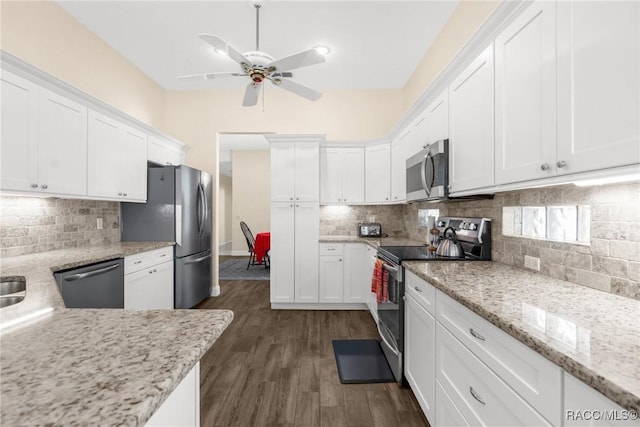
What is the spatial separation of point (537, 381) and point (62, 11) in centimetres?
438

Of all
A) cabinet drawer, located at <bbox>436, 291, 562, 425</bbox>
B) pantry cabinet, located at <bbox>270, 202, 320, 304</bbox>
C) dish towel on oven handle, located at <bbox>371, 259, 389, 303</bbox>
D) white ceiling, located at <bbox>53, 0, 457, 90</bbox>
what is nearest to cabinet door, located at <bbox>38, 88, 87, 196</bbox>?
white ceiling, located at <bbox>53, 0, 457, 90</bbox>

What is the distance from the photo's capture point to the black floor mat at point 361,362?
2199 millimetres

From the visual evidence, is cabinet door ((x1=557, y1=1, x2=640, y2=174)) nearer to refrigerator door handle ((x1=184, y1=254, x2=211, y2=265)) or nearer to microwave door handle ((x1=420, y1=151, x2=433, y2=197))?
microwave door handle ((x1=420, y1=151, x2=433, y2=197))

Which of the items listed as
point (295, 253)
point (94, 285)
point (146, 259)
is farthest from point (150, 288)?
point (295, 253)

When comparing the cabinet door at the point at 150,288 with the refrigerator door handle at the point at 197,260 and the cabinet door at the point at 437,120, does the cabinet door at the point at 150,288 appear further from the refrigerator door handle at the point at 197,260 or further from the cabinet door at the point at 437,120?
the cabinet door at the point at 437,120

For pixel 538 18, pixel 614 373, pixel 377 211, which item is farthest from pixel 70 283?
pixel 377 211

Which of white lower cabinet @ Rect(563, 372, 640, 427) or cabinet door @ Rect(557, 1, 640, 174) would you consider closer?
white lower cabinet @ Rect(563, 372, 640, 427)

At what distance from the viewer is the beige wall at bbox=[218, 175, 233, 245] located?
355 inches

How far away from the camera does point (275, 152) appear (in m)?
3.82

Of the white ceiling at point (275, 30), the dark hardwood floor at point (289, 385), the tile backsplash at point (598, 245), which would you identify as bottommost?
the dark hardwood floor at point (289, 385)

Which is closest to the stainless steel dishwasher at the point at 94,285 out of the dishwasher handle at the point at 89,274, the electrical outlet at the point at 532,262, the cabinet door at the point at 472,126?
the dishwasher handle at the point at 89,274

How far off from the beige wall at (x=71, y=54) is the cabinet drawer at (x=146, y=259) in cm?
174

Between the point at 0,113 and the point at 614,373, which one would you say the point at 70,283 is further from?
the point at 614,373

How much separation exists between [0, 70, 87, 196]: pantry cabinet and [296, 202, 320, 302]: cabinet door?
7.59ft
